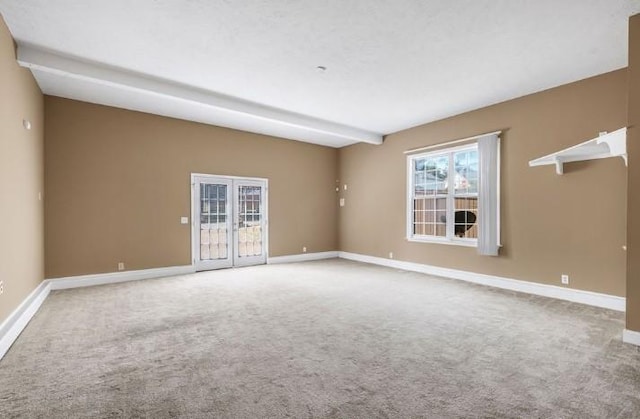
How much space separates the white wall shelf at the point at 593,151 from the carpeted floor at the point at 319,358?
186 cm

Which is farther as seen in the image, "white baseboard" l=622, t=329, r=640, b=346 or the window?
the window

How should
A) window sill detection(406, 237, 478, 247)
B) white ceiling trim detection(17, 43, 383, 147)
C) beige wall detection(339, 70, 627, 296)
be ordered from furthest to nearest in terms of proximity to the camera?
1. window sill detection(406, 237, 478, 247)
2. beige wall detection(339, 70, 627, 296)
3. white ceiling trim detection(17, 43, 383, 147)

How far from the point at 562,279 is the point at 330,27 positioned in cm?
456

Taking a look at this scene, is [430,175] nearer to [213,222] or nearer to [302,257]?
[302,257]

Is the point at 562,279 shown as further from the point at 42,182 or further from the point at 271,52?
the point at 42,182

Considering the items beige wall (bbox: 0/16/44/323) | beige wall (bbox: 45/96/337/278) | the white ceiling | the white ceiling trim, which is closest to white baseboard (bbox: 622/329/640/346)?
the white ceiling

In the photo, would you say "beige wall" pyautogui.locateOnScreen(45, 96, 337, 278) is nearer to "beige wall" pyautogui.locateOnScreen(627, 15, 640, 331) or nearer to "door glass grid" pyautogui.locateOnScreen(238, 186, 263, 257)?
"door glass grid" pyautogui.locateOnScreen(238, 186, 263, 257)

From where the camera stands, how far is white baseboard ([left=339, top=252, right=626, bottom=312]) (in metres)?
4.00

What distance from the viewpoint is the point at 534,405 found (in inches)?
78.5

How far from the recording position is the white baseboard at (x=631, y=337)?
2.86 m

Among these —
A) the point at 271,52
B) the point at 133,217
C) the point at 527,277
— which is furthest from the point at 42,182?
the point at 527,277

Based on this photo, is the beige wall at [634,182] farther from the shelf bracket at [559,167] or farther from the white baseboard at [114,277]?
the white baseboard at [114,277]

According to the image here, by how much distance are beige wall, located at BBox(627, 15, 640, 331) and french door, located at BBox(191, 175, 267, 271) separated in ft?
20.1

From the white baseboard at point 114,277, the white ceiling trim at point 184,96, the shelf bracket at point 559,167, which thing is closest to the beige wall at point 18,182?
the white ceiling trim at point 184,96
